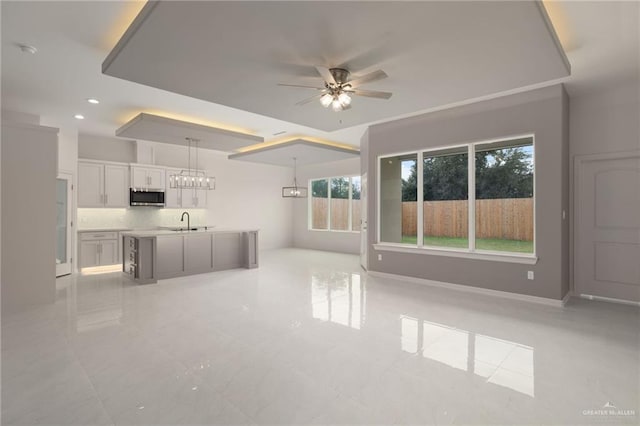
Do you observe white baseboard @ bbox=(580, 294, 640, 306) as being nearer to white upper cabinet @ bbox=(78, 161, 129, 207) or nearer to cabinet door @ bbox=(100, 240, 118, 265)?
cabinet door @ bbox=(100, 240, 118, 265)

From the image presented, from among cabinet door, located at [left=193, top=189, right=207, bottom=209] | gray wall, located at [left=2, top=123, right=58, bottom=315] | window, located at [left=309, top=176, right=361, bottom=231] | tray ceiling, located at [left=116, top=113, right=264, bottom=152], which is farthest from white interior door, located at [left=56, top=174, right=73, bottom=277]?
window, located at [left=309, top=176, right=361, bottom=231]

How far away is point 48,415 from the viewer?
2.06 meters

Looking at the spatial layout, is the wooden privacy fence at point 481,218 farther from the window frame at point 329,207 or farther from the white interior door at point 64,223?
the white interior door at point 64,223

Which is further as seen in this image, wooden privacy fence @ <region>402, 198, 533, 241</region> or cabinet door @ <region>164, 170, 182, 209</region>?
cabinet door @ <region>164, 170, 182, 209</region>

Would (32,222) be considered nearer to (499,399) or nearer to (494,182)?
(499,399)

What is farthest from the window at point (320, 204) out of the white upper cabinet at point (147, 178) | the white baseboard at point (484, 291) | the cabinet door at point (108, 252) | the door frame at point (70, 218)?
the door frame at point (70, 218)

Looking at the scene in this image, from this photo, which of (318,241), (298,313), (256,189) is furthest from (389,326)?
(256,189)

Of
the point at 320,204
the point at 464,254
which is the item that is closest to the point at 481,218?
the point at 464,254

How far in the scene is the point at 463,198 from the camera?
541 cm

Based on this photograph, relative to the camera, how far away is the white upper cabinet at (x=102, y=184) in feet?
22.8

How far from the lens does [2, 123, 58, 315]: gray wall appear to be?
4.16m

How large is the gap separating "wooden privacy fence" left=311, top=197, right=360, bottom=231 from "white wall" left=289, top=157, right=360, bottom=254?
0.22m

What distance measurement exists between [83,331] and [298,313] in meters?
2.33

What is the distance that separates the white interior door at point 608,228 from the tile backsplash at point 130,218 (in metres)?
8.48
